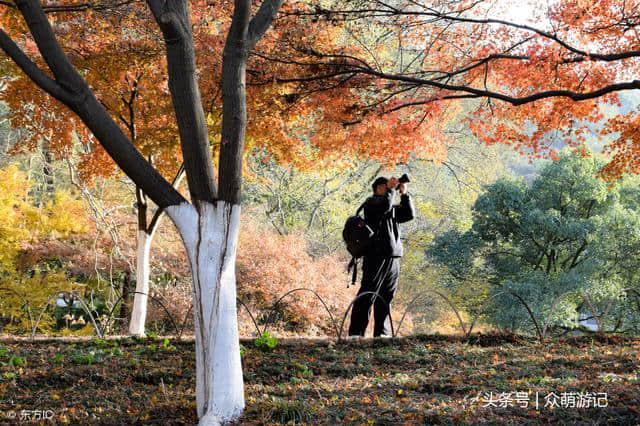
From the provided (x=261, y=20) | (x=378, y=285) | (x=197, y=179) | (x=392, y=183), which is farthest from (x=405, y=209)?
(x=197, y=179)

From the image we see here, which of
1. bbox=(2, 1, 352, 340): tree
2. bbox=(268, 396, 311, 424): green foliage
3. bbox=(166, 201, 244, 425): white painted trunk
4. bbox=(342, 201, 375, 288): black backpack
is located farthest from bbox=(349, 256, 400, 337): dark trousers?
bbox=(166, 201, 244, 425): white painted trunk

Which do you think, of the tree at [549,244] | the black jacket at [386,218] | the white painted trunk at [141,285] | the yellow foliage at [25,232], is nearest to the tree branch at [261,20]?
the black jacket at [386,218]

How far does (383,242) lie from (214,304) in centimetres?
318

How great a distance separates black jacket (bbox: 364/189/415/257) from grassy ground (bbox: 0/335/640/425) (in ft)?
3.29

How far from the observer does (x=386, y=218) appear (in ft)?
21.8

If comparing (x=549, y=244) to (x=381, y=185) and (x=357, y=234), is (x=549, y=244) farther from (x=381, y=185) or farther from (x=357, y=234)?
(x=357, y=234)

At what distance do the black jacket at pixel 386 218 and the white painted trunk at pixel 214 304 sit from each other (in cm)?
294

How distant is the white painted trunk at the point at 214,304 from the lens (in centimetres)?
380

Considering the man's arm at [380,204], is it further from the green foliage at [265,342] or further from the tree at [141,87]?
the green foliage at [265,342]

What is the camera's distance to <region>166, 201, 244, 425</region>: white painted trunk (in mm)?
3805

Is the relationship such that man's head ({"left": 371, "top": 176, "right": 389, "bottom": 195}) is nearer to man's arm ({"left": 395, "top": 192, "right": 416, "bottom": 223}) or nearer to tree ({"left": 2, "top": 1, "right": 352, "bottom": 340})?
man's arm ({"left": 395, "top": 192, "right": 416, "bottom": 223})

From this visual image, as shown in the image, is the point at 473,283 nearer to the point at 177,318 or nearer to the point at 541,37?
the point at 177,318

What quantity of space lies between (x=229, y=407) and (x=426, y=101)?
15.2 feet

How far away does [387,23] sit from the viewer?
695 cm
